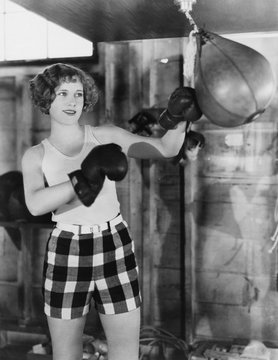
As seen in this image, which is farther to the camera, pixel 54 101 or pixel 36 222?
pixel 36 222

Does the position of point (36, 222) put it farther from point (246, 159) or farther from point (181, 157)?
point (246, 159)

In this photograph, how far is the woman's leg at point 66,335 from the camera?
7.75ft

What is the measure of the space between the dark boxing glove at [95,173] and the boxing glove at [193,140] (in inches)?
51.1

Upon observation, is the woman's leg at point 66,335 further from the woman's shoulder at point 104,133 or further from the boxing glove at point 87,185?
the woman's shoulder at point 104,133

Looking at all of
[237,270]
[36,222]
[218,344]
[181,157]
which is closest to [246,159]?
[181,157]

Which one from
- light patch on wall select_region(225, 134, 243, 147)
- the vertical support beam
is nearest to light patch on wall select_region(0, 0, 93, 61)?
light patch on wall select_region(225, 134, 243, 147)

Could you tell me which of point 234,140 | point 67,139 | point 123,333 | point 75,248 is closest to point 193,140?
point 234,140

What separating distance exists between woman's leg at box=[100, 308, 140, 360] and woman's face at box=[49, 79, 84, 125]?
3.25ft

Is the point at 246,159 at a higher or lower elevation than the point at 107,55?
lower

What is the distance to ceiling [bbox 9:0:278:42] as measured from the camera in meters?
2.65

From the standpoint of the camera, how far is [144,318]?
13.0ft

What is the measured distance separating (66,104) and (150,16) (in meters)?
0.87

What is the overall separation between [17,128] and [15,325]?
1.65 metres

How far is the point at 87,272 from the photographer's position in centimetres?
234
